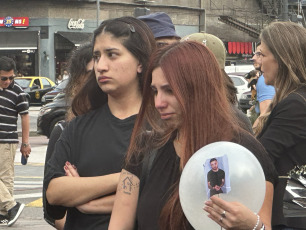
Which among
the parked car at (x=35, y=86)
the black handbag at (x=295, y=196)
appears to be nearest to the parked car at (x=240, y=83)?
the parked car at (x=35, y=86)

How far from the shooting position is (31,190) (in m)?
12.9

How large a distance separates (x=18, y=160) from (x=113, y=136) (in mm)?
13950

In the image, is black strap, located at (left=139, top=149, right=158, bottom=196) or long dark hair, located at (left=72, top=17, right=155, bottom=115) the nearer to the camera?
black strap, located at (left=139, top=149, right=158, bottom=196)

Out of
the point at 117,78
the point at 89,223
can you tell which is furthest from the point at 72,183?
the point at 117,78

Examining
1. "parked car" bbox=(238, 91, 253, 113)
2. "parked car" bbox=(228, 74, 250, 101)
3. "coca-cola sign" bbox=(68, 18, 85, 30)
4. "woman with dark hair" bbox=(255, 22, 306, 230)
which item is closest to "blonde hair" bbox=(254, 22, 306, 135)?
"woman with dark hair" bbox=(255, 22, 306, 230)

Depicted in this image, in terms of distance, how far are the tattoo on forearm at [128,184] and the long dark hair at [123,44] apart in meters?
0.74

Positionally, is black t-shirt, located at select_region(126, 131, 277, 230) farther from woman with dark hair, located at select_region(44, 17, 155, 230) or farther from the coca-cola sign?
the coca-cola sign

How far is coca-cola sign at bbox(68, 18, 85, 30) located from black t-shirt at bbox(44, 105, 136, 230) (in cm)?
4403

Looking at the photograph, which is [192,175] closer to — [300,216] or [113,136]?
[113,136]

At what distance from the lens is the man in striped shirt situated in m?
9.35

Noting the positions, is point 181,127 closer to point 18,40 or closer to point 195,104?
point 195,104

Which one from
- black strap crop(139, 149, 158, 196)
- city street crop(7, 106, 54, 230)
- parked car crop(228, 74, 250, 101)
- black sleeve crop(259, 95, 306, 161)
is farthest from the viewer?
parked car crop(228, 74, 250, 101)

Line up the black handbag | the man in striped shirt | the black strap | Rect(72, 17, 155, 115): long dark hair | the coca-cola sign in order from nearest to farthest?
1. the black strap
2. Rect(72, 17, 155, 115): long dark hair
3. the black handbag
4. the man in striped shirt
5. the coca-cola sign

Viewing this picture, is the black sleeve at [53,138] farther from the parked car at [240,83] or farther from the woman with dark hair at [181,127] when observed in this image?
the parked car at [240,83]
